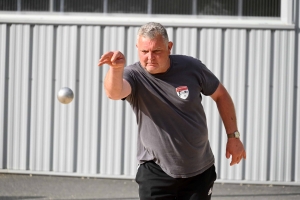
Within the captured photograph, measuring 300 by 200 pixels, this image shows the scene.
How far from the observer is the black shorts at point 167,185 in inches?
189

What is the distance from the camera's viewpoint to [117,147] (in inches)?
410

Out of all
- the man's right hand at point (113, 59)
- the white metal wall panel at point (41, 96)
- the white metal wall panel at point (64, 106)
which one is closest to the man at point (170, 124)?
the man's right hand at point (113, 59)

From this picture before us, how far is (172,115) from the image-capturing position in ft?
15.6

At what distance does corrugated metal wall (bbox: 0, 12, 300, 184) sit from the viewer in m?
10.1

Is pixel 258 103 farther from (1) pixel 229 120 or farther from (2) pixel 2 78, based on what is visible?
(1) pixel 229 120

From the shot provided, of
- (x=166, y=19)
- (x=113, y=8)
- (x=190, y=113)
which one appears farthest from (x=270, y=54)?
(x=190, y=113)

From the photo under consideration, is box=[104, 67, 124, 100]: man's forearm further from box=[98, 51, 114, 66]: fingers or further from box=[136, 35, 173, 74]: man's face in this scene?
box=[136, 35, 173, 74]: man's face

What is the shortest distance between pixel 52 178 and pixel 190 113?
237 inches

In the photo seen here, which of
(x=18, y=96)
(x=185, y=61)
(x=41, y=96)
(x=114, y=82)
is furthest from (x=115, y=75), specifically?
(x=18, y=96)

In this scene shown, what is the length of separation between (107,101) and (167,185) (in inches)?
223

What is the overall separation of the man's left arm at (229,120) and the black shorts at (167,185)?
0.94 ft

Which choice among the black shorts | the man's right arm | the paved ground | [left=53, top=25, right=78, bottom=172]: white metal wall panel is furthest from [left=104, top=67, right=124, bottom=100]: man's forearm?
[left=53, top=25, right=78, bottom=172]: white metal wall panel

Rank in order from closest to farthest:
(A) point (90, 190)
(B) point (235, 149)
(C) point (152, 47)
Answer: (C) point (152, 47) → (B) point (235, 149) → (A) point (90, 190)

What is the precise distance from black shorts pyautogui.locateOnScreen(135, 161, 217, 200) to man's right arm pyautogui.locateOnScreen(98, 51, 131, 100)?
25.8 inches
